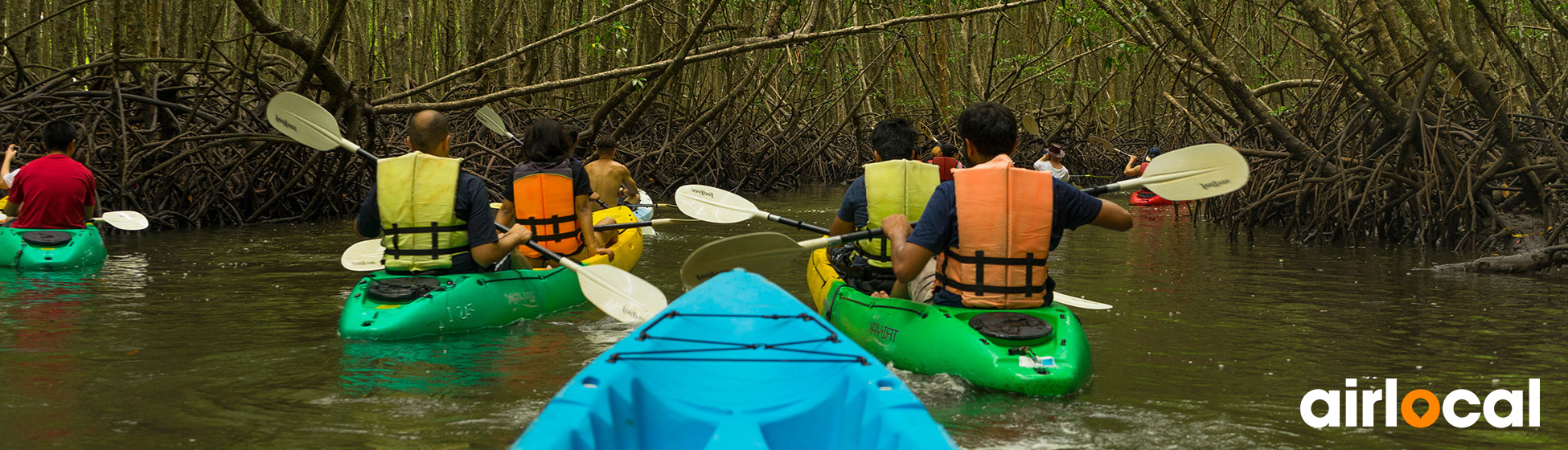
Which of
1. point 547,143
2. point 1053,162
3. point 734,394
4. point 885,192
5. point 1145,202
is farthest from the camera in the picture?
point 1145,202

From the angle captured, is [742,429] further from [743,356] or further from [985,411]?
[985,411]

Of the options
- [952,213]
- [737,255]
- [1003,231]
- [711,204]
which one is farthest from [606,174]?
[1003,231]

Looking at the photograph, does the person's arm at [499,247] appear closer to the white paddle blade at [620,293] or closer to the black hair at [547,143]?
the white paddle blade at [620,293]

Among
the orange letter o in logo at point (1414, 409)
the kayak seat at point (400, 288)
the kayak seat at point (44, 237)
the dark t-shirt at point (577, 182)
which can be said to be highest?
the dark t-shirt at point (577, 182)

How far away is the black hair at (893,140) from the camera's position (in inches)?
195

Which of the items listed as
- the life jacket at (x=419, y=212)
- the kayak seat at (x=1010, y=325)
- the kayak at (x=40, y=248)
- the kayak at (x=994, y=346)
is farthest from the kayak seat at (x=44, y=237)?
the kayak seat at (x=1010, y=325)

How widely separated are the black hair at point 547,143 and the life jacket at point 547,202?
1.5 inches

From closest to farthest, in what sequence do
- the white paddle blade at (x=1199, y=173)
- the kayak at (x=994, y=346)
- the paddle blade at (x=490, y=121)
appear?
1. the kayak at (x=994, y=346)
2. the white paddle blade at (x=1199, y=173)
3. the paddle blade at (x=490, y=121)

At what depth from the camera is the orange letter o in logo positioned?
11.4ft

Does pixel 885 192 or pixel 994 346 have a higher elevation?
pixel 885 192

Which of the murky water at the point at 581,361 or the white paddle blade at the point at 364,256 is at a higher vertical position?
the white paddle blade at the point at 364,256

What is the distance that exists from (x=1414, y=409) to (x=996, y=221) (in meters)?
1.43

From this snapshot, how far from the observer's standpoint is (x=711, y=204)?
604 cm

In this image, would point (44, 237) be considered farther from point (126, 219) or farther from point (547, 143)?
point (547, 143)
